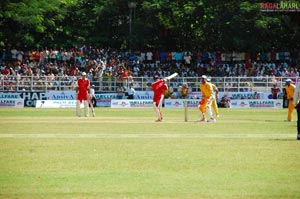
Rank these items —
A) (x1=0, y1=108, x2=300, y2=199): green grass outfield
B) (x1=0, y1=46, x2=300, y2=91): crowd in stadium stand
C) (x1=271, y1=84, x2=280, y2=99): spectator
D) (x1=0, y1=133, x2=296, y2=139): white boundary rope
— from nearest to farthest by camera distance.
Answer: (x1=0, y1=108, x2=300, y2=199): green grass outfield → (x1=0, y1=133, x2=296, y2=139): white boundary rope → (x1=271, y1=84, x2=280, y2=99): spectator → (x1=0, y1=46, x2=300, y2=91): crowd in stadium stand

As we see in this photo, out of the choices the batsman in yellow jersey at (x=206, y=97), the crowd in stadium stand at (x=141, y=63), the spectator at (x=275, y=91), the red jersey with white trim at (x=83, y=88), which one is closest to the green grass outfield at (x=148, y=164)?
the batsman in yellow jersey at (x=206, y=97)

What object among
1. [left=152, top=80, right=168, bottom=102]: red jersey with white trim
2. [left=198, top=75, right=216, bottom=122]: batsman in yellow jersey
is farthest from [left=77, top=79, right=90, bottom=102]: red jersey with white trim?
[left=198, top=75, right=216, bottom=122]: batsman in yellow jersey

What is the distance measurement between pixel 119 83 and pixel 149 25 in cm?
1107

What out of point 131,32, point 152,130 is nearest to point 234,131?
point 152,130

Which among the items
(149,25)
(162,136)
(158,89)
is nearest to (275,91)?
(149,25)

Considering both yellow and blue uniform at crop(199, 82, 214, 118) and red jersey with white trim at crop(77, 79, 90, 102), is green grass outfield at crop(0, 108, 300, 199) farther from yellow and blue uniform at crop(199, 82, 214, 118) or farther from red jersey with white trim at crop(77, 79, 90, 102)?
red jersey with white trim at crop(77, 79, 90, 102)

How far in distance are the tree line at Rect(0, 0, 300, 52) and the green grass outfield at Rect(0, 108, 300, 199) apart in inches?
1343

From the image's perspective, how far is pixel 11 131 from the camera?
26125mm

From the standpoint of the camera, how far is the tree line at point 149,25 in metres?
59.3

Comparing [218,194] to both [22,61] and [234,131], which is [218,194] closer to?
[234,131]

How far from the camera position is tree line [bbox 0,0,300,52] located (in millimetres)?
59281

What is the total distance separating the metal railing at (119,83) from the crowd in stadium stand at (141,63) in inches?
14.7

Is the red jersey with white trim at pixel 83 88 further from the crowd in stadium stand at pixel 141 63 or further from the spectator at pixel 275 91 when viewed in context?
the spectator at pixel 275 91

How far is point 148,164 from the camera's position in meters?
16.0
